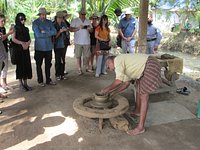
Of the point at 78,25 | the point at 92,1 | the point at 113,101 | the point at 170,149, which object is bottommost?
the point at 170,149

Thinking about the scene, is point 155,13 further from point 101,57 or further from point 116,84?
point 116,84

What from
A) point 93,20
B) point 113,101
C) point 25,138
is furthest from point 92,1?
point 25,138

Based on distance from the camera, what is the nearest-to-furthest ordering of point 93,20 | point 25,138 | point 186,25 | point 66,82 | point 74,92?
point 25,138 → point 74,92 → point 66,82 → point 93,20 → point 186,25

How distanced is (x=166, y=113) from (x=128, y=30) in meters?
2.88

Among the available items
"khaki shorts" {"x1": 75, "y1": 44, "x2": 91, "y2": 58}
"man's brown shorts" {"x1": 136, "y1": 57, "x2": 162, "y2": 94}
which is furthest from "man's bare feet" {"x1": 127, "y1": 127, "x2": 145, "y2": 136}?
"khaki shorts" {"x1": 75, "y1": 44, "x2": 91, "y2": 58}

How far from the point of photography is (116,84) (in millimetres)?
3945

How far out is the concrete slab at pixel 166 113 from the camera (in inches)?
177

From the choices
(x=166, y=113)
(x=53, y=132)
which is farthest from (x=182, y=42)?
(x=53, y=132)

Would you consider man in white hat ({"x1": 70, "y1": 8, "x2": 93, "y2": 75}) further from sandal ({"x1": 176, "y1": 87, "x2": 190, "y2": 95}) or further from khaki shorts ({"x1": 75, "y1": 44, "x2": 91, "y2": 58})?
sandal ({"x1": 176, "y1": 87, "x2": 190, "y2": 95})

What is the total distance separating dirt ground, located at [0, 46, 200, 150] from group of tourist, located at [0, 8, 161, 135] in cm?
31

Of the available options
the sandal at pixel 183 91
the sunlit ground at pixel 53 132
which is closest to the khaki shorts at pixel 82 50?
the sandal at pixel 183 91

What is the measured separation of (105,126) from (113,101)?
18.3 inches

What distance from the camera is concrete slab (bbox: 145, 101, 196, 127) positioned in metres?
4.49

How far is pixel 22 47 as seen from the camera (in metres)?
5.46
